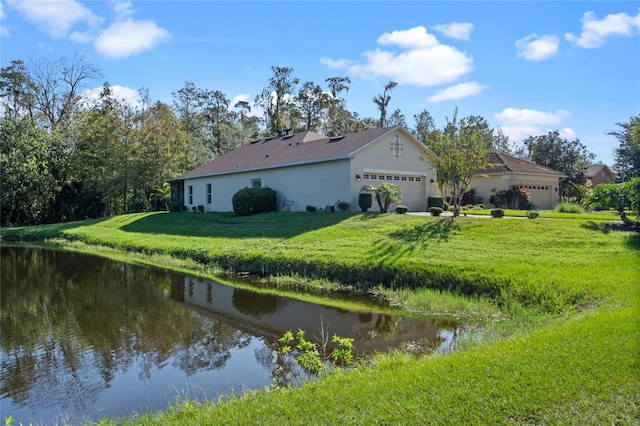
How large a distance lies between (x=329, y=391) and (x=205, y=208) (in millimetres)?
28313

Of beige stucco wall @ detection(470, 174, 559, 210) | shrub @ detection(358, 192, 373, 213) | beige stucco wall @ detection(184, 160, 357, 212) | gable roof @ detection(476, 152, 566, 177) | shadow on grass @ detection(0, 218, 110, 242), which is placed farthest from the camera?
shadow on grass @ detection(0, 218, 110, 242)

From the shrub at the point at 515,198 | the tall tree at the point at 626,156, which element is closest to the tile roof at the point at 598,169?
the tall tree at the point at 626,156

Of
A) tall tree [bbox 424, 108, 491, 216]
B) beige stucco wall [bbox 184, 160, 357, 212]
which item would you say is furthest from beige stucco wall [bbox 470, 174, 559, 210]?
beige stucco wall [bbox 184, 160, 357, 212]

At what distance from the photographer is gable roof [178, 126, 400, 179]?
75.4ft

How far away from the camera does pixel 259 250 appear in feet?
54.0

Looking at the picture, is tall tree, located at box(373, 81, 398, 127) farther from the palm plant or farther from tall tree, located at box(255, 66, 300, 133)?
the palm plant

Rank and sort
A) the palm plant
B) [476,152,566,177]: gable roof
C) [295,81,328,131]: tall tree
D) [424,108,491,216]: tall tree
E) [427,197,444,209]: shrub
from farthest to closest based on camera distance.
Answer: [295,81,328,131]: tall tree → [476,152,566,177]: gable roof → [427,197,444,209]: shrub → the palm plant → [424,108,491,216]: tall tree

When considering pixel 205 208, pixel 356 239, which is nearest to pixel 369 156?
pixel 356 239

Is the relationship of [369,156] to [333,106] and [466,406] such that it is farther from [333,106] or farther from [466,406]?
[333,106]

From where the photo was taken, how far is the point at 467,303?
9859 millimetres

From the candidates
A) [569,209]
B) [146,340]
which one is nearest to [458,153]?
[569,209]

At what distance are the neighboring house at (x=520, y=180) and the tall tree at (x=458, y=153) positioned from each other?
10.4 meters

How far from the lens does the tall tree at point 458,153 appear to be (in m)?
17.9

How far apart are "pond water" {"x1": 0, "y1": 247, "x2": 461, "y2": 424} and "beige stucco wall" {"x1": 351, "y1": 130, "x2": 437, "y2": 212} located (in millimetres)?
10839
